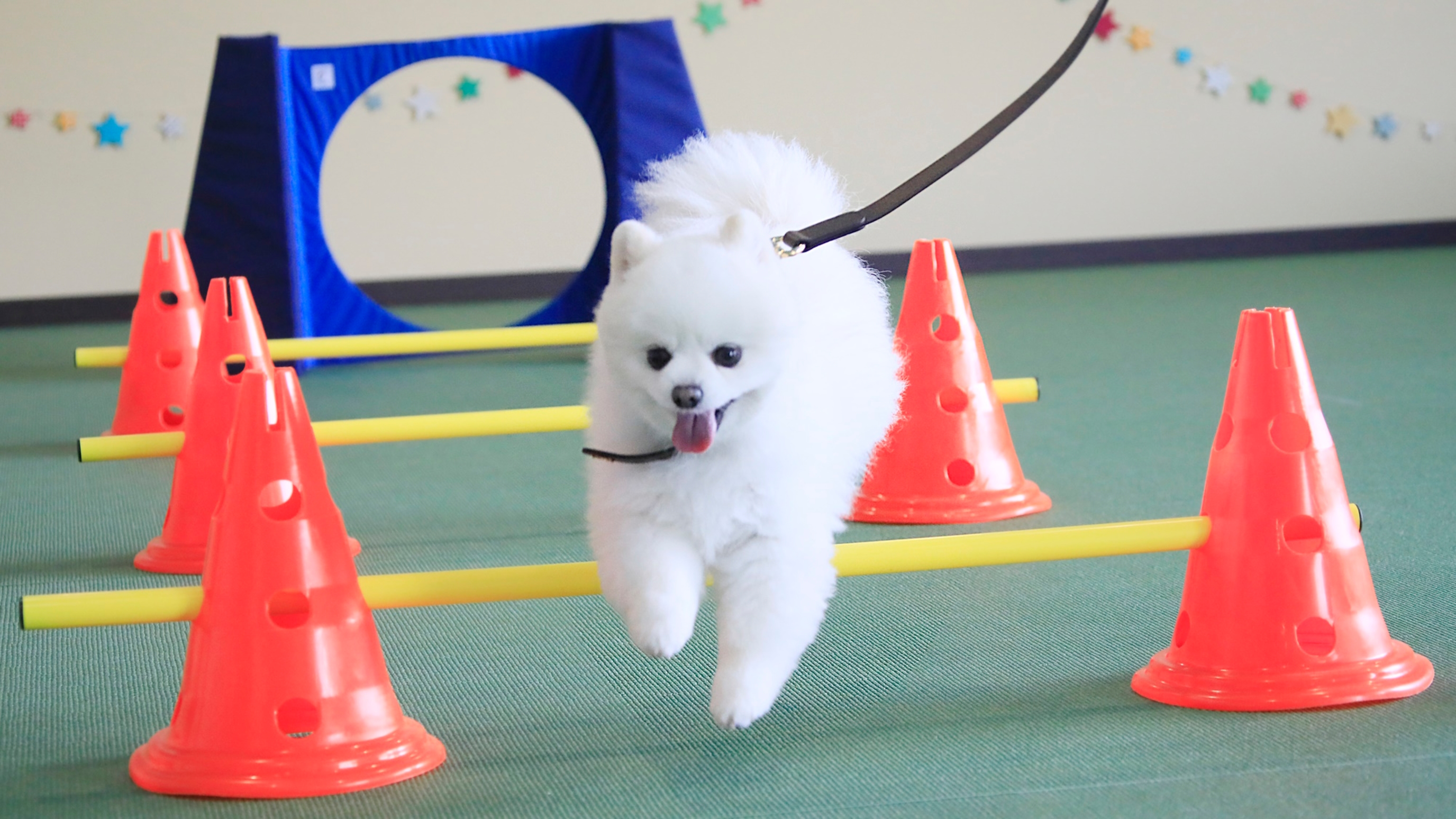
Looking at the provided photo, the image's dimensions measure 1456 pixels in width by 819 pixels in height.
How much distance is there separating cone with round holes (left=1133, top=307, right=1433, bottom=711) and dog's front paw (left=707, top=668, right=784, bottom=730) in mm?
645

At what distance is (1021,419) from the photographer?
13.2 feet

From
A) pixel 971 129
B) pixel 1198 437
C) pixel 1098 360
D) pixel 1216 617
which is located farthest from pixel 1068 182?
pixel 1216 617

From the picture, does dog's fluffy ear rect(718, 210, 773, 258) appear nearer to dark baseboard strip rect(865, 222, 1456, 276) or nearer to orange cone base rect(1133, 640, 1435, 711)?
orange cone base rect(1133, 640, 1435, 711)

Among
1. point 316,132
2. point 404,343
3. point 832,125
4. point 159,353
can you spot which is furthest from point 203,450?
point 832,125

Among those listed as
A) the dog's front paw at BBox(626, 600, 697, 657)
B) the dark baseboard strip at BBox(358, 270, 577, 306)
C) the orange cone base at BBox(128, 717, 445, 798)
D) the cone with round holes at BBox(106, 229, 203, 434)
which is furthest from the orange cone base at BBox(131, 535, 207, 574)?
the dark baseboard strip at BBox(358, 270, 577, 306)

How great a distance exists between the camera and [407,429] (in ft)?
8.42

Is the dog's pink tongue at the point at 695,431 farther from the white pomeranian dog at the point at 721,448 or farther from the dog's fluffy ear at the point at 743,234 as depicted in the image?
the dog's fluffy ear at the point at 743,234

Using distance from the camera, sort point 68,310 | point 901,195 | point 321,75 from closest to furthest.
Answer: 1. point 901,195
2. point 321,75
3. point 68,310

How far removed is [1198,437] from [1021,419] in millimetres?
573

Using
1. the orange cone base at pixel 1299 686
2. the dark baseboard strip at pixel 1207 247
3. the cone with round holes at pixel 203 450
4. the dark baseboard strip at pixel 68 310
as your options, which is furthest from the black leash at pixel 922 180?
the dark baseboard strip at pixel 68 310

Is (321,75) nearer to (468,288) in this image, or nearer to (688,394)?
(468,288)

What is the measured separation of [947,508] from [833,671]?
906mm

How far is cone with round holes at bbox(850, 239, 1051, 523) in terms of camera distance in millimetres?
2916

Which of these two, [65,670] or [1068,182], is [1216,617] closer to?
[65,670]
